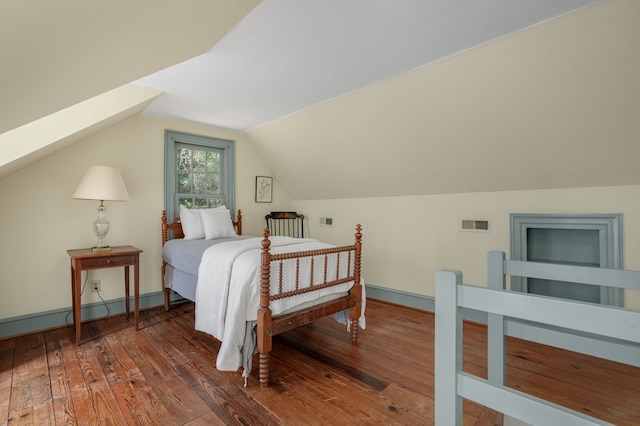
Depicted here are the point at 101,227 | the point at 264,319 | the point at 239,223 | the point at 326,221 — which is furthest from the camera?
the point at 326,221

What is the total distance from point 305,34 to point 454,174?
6.59 feet

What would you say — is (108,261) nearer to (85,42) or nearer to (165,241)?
(165,241)

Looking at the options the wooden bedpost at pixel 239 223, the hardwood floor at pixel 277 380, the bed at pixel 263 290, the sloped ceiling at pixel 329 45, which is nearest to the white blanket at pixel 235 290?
the bed at pixel 263 290

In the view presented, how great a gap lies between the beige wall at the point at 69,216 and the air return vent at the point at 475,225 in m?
3.42

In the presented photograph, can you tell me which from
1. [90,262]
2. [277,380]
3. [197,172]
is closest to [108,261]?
[90,262]

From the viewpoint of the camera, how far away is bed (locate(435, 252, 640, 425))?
2.09 feet

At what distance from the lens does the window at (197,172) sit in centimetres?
384

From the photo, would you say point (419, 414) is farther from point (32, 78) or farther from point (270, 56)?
point (270, 56)

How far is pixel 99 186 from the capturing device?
9.46ft

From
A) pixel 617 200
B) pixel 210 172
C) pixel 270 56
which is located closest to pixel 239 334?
pixel 270 56

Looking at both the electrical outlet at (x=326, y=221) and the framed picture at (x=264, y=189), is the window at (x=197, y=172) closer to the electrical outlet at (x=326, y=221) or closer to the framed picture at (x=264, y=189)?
the framed picture at (x=264, y=189)

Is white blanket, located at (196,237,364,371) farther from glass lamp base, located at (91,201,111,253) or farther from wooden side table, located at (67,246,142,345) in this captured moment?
glass lamp base, located at (91,201,111,253)

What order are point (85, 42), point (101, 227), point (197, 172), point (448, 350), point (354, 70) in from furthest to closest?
point (197, 172), point (101, 227), point (354, 70), point (85, 42), point (448, 350)

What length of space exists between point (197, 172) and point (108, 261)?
1663mm
